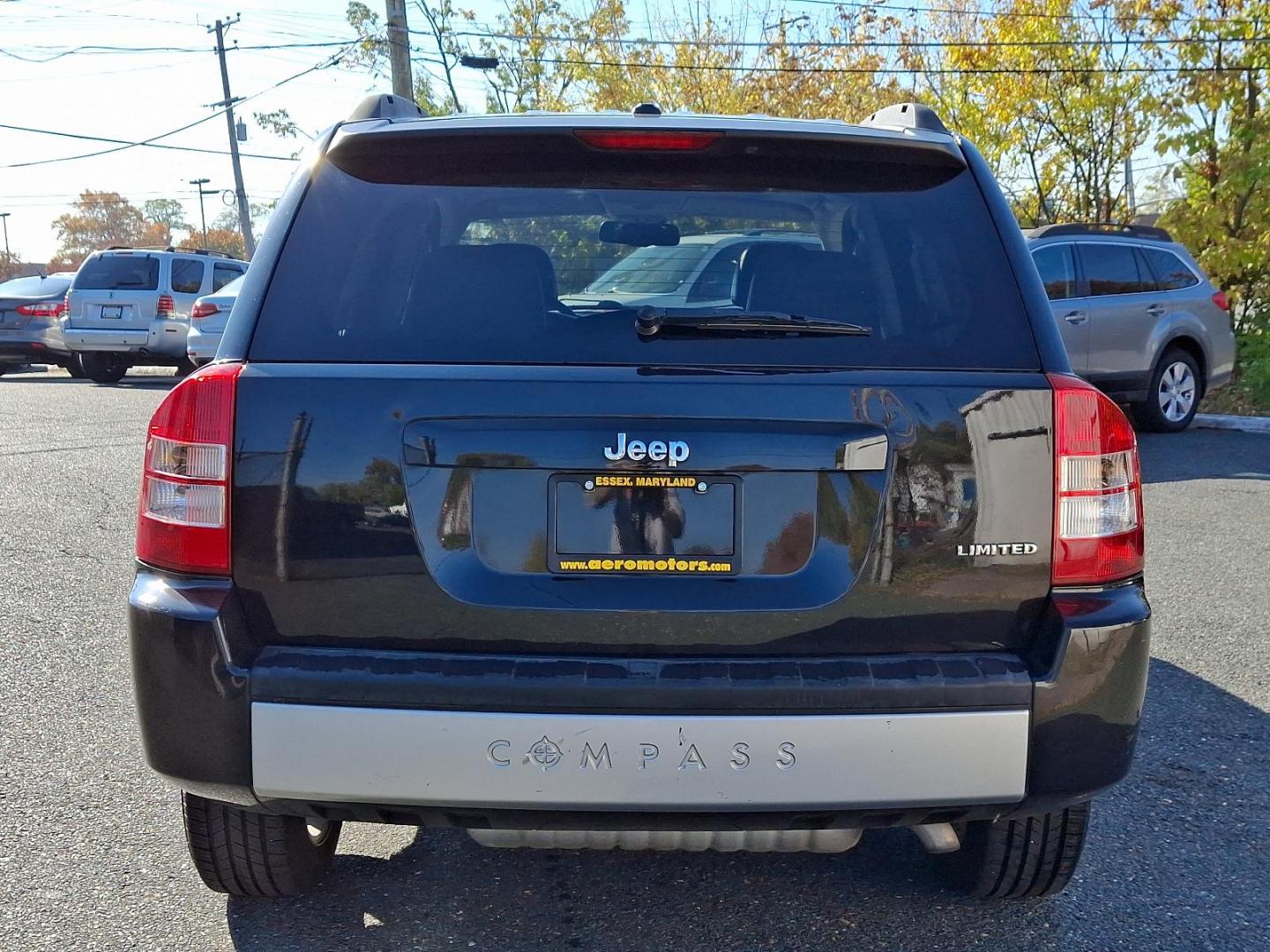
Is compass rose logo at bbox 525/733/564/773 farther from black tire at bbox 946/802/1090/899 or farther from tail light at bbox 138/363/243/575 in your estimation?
black tire at bbox 946/802/1090/899

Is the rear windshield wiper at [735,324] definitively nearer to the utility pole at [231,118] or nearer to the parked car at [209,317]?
the parked car at [209,317]

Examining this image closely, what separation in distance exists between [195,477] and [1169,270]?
1177 centimetres

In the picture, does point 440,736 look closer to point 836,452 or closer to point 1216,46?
point 836,452

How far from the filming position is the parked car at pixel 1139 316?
38.7 feet

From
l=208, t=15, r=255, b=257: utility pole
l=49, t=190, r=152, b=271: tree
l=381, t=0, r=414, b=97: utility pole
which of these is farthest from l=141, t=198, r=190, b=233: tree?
l=381, t=0, r=414, b=97: utility pole

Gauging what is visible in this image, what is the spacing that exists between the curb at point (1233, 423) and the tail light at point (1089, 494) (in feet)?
39.1

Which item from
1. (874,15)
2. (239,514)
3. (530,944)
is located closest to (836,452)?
(239,514)

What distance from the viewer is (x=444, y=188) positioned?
2676mm

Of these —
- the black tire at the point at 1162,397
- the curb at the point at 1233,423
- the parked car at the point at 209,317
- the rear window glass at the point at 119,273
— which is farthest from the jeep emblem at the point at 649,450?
the rear window glass at the point at 119,273

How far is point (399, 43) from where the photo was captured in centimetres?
2281

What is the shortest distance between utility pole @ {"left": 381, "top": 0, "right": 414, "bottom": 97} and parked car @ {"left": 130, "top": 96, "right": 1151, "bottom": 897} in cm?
2166

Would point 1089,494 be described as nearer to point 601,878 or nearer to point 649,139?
point 649,139

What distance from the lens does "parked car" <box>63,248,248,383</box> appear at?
1928cm

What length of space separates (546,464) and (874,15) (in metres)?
27.6
